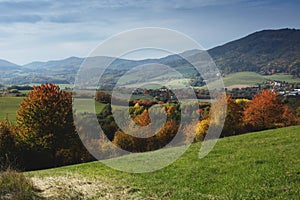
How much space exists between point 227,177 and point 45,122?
33462 millimetres

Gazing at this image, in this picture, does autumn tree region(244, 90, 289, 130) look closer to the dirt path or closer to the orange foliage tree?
the orange foliage tree

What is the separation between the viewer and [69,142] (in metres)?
43.3

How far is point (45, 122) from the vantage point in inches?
1606

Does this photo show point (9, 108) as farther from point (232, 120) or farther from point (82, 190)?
point (82, 190)

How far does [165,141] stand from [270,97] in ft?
74.0

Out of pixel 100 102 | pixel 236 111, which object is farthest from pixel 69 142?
pixel 236 111

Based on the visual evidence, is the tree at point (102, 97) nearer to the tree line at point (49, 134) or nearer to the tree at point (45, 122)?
the tree line at point (49, 134)

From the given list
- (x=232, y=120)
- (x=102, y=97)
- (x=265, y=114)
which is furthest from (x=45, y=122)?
(x=265, y=114)

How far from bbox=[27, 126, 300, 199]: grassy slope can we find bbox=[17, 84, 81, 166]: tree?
2696 centimetres

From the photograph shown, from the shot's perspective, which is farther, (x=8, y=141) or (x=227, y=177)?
(x=8, y=141)

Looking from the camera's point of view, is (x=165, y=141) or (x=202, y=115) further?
(x=202, y=115)

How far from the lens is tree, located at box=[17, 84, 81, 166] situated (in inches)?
1610

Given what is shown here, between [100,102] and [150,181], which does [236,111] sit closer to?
[100,102]

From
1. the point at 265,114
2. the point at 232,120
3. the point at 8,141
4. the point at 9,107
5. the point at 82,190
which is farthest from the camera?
the point at 9,107
